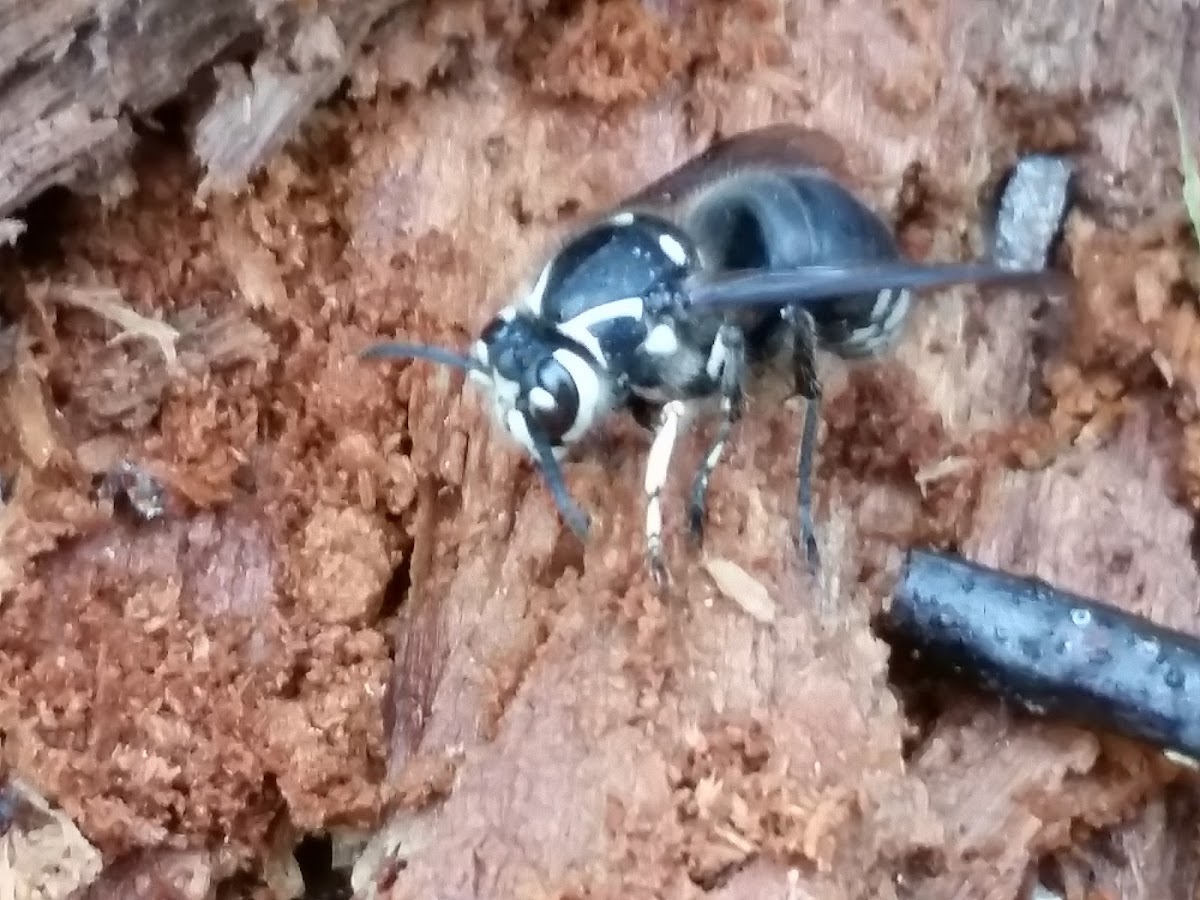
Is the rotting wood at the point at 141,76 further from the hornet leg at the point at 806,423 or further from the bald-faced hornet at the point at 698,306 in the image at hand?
the hornet leg at the point at 806,423

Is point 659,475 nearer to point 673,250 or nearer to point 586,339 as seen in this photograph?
point 586,339

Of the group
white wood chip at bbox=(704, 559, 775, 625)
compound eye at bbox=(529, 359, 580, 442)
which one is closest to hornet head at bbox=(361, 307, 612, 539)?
compound eye at bbox=(529, 359, 580, 442)

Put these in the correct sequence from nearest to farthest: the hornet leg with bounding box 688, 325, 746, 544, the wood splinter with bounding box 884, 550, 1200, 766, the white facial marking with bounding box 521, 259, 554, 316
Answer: the wood splinter with bounding box 884, 550, 1200, 766, the white facial marking with bounding box 521, 259, 554, 316, the hornet leg with bounding box 688, 325, 746, 544

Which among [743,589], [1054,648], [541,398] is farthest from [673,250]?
[1054,648]

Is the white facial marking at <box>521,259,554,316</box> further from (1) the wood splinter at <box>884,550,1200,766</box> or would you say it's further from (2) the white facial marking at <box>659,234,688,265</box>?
(1) the wood splinter at <box>884,550,1200,766</box>

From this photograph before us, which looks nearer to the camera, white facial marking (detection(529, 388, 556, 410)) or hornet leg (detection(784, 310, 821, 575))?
white facial marking (detection(529, 388, 556, 410))

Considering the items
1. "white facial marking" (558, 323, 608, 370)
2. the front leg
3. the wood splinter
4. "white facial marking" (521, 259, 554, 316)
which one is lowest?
the wood splinter
